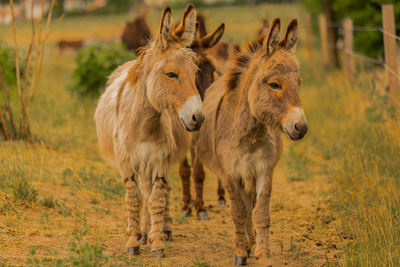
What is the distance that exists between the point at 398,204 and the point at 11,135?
605 centimetres

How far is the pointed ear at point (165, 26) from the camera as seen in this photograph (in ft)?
15.1

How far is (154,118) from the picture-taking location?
504cm

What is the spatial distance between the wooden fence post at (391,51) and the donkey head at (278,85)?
12.0 ft

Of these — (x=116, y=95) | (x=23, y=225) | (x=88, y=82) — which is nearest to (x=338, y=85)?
(x=88, y=82)

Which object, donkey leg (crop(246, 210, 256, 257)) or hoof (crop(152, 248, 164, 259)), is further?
donkey leg (crop(246, 210, 256, 257))

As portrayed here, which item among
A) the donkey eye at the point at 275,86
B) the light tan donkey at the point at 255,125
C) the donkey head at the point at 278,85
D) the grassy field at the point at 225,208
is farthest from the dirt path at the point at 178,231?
the donkey eye at the point at 275,86

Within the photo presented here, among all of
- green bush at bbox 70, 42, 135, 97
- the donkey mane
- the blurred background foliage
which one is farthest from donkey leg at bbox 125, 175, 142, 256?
the blurred background foliage

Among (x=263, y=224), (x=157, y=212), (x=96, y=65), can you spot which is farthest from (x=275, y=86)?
(x=96, y=65)

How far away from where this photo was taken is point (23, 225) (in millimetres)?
5461

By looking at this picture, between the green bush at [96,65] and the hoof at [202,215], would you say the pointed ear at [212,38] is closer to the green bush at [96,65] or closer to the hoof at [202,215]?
the hoof at [202,215]

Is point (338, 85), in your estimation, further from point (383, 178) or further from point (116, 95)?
point (116, 95)

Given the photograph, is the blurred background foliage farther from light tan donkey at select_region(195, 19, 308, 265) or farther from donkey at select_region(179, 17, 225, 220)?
light tan donkey at select_region(195, 19, 308, 265)

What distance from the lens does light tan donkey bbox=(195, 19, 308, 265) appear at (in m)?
4.34

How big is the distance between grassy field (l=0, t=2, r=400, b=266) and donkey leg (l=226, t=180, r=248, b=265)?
19cm
